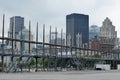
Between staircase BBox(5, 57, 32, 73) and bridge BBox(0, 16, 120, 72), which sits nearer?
staircase BBox(5, 57, 32, 73)

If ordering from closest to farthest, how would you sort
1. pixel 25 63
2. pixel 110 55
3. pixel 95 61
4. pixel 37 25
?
pixel 25 63
pixel 37 25
pixel 95 61
pixel 110 55

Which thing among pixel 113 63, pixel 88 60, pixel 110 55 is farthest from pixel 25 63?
pixel 110 55

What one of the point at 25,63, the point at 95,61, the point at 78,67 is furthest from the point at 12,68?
the point at 95,61

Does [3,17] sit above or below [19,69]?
above

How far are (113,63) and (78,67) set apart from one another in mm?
48121

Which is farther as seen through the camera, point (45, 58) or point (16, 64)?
point (45, 58)

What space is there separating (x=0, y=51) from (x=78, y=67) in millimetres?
34209

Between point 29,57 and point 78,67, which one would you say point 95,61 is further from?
point 29,57

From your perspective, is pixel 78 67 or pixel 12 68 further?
Result: pixel 78 67

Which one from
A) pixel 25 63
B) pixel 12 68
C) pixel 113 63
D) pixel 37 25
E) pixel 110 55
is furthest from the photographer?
pixel 110 55

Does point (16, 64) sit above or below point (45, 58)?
below

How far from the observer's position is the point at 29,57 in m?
89.2

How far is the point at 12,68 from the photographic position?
8312cm

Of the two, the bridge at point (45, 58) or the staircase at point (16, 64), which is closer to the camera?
the staircase at point (16, 64)
